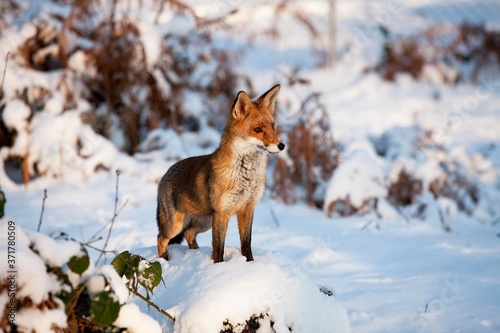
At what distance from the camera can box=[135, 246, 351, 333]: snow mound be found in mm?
3779

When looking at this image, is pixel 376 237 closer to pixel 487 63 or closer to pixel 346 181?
pixel 346 181

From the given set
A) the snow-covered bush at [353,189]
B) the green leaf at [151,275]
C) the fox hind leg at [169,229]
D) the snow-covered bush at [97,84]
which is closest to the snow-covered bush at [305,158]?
the snow-covered bush at [353,189]

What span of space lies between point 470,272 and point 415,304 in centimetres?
127

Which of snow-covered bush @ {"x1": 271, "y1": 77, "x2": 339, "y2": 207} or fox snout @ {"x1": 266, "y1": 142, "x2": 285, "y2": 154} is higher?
fox snout @ {"x1": 266, "y1": 142, "x2": 285, "y2": 154}

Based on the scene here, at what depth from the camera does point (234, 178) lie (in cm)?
448

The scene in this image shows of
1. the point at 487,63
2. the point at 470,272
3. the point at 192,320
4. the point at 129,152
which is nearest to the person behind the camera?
the point at 192,320

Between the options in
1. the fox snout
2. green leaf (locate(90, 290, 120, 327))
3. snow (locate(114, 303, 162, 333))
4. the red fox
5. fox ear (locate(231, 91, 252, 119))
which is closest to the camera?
green leaf (locate(90, 290, 120, 327))

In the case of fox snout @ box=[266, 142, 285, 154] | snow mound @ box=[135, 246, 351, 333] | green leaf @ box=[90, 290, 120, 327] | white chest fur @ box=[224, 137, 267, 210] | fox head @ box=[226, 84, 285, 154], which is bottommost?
snow mound @ box=[135, 246, 351, 333]

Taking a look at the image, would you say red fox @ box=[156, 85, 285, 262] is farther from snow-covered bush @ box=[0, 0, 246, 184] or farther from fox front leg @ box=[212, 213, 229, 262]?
snow-covered bush @ box=[0, 0, 246, 184]

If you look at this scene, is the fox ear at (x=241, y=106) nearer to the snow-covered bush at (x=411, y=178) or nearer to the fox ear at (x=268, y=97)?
the fox ear at (x=268, y=97)

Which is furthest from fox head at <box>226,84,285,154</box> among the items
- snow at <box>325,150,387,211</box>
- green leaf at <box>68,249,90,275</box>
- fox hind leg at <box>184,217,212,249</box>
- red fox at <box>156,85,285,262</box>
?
snow at <box>325,150,387,211</box>

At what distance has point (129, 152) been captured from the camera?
10617 mm

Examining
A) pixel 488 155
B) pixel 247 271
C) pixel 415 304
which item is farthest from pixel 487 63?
pixel 247 271

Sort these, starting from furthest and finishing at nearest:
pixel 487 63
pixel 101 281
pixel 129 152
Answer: pixel 487 63 < pixel 129 152 < pixel 101 281
